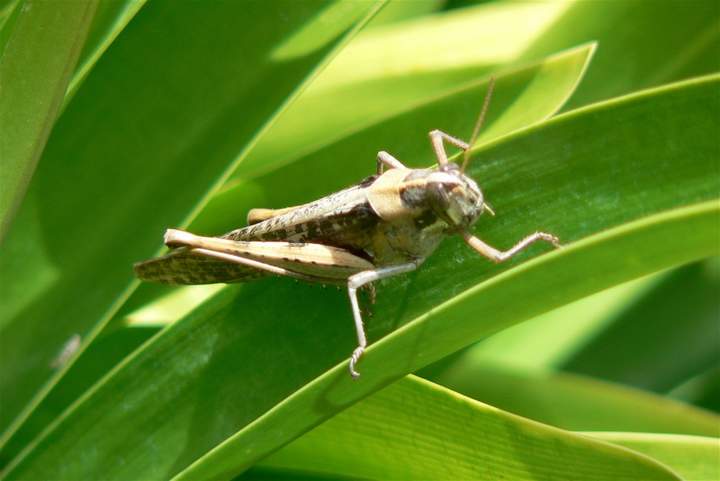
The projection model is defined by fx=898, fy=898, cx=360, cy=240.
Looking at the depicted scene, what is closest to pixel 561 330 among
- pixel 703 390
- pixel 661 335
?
pixel 661 335

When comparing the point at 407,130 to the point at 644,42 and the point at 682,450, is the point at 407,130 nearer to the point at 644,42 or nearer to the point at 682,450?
the point at 644,42

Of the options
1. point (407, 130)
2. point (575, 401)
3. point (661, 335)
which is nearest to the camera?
point (407, 130)

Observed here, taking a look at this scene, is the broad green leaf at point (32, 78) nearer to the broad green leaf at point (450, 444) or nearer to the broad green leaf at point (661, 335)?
the broad green leaf at point (450, 444)

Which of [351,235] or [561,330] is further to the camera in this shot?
[561,330]

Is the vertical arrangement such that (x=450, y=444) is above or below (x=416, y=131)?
below

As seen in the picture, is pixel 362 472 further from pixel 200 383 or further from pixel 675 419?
pixel 675 419

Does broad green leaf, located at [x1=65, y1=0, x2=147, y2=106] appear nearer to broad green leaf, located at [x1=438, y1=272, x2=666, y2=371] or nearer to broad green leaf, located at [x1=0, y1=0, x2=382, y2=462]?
broad green leaf, located at [x1=0, y1=0, x2=382, y2=462]

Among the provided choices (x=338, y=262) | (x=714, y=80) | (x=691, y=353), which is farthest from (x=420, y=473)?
(x=691, y=353)
